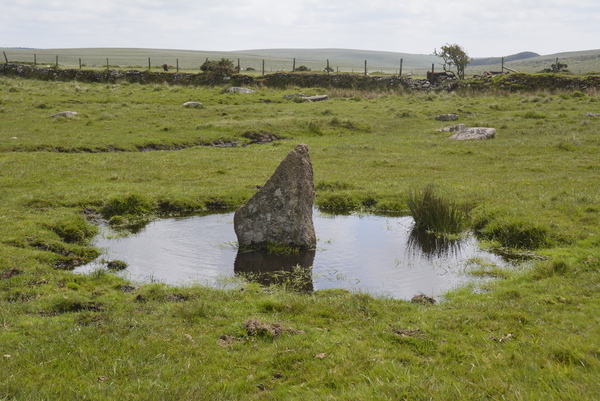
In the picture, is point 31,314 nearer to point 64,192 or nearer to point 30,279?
point 30,279

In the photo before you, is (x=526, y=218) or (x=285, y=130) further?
(x=285, y=130)

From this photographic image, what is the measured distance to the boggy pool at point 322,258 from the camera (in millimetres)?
12297

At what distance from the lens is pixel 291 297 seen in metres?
10.3

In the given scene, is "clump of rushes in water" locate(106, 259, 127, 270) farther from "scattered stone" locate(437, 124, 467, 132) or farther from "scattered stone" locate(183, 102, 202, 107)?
"scattered stone" locate(183, 102, 202, 107)

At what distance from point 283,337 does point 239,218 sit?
7.02 m

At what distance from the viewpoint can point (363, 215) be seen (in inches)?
731

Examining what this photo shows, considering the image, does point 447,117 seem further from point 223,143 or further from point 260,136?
point 223,143

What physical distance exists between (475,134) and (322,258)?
74.0 ft

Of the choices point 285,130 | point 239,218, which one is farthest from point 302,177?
point 285,130

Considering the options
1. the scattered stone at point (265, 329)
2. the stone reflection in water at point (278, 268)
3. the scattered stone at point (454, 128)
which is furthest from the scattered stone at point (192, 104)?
the scattered stone at point (265, 329)

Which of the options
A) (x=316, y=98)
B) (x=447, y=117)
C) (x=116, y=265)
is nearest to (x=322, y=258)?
(x=116, y=265)

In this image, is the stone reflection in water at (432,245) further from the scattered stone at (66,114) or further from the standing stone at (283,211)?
the scattered stone at (66,114)

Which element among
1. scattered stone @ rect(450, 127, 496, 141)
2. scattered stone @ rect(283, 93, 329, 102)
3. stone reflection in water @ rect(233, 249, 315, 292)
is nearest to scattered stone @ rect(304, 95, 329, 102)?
scattered stone @ rect(283, 93, 329, 102)

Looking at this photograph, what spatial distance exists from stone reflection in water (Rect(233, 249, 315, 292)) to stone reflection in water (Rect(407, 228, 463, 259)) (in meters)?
3.14
